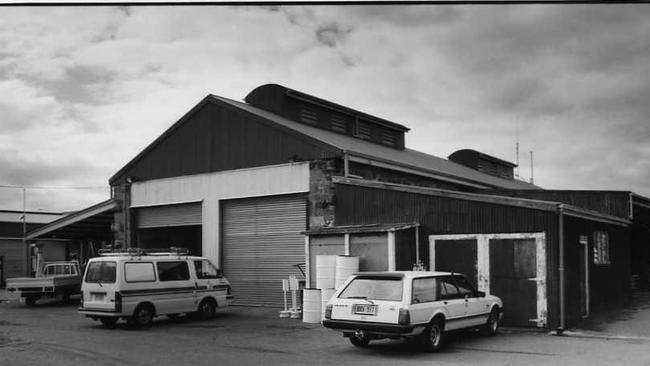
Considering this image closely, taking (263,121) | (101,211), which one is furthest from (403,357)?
(101,211)

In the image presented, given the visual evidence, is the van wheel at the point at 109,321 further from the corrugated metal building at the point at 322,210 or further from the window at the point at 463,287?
the window at the point at 463,287

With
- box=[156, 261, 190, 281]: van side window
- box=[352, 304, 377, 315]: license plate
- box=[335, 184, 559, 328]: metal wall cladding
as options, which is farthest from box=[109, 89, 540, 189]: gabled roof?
box=[352, 304, 377, 315]: license plate

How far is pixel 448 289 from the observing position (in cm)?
1353

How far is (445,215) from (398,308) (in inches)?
235

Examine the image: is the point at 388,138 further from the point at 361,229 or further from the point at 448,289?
the point at 448,289

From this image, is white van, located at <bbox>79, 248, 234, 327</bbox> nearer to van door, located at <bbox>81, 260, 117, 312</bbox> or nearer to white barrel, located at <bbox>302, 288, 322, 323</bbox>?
van door, located at <bbox>81, 260, 117, 312</bbox>

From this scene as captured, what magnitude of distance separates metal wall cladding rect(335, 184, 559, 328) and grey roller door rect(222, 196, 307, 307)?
6.68 ft

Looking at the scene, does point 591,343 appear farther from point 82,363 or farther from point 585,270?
point 82,363

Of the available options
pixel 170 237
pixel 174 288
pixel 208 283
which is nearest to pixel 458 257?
pixel 208 283

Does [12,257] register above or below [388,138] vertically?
below

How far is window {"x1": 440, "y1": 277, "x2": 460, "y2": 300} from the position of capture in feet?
43.7

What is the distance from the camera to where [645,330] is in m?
15.8

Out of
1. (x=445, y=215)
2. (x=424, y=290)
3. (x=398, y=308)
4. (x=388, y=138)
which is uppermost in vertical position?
(x=388, y=138)

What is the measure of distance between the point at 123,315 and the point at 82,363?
536cm
